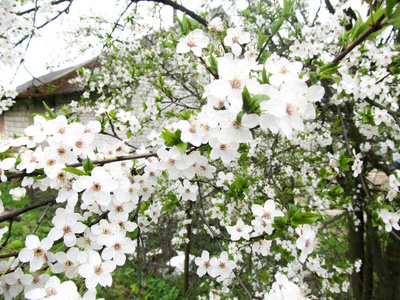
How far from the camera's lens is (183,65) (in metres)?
3.29

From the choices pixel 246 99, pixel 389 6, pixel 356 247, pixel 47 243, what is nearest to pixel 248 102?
pixel 246 99

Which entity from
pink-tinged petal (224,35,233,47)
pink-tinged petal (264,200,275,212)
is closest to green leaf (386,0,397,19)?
pink-tinged petal (224,35,233,47)

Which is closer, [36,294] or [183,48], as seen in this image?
[36,294]

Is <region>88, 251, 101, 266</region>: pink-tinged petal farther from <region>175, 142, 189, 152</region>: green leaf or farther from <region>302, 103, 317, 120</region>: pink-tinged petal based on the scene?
<region>302, 103, 317, 120</region>: pink-tinged petal

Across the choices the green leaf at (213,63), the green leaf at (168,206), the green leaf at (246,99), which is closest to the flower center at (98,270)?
the green leaf at (168,206)

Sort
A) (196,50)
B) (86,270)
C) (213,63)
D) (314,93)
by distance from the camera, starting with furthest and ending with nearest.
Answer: (196,50), (213,63), (86,270), (314,93)

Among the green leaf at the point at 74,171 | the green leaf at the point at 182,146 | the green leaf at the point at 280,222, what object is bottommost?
the green leaf at the point at 280,222

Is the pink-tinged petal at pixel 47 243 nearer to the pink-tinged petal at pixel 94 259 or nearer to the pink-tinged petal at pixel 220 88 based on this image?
the pink-tinged petal at pixel 94 259

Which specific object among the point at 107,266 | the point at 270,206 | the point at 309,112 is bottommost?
the point at 107,266

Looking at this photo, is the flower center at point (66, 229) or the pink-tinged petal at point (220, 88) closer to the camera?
the pink-tinged petal at point (220, 88)

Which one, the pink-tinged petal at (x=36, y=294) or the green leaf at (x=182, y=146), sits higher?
the green leaf at (x=182, y=146)

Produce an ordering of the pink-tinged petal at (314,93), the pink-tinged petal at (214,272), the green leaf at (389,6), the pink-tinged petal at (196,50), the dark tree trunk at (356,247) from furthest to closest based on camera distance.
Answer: the dark tree trunk at (356,247) → the pink-tinged petal at (214,272) → the pink-tinged petal at (196,50) → the pink-tinged petal at (314,93) → the green leaf at (389,6)

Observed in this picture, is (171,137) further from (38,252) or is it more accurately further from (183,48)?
(38,252)

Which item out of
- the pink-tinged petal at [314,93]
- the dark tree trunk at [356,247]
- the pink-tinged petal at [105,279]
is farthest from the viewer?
the dark tree trunk at [356,247]
